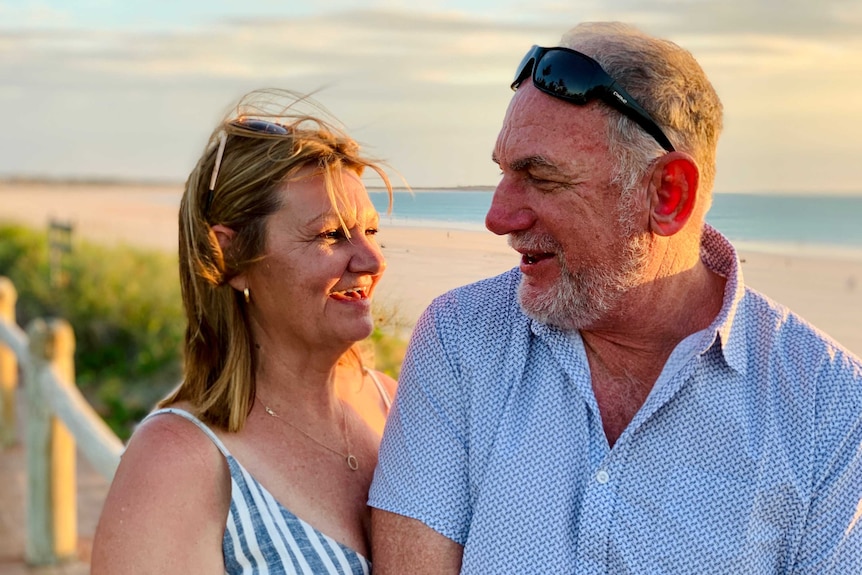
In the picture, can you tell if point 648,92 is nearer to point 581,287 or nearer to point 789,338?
point 581,287

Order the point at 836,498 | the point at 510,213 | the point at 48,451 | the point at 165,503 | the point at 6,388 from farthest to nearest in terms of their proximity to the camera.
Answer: the point at 6,388 < the point at 48,451 < the point at 510,213 < the point at 165,503 < the point at 836,498

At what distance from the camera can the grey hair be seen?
79.1 inches

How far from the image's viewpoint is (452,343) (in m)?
2.06

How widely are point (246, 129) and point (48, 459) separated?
10.5 feet

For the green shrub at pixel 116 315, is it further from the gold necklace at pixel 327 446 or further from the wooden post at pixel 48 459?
the gold necklace at pixel 327 446

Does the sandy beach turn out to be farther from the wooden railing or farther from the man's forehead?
the wooden railing

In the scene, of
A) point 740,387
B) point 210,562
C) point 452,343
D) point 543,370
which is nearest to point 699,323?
point 740,387

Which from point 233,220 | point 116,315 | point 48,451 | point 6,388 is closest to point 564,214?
point 233,220

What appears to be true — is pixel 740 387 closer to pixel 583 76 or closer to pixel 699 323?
pixel 699 323

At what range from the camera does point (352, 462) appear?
2252mm

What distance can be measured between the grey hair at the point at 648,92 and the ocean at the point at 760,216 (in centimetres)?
31

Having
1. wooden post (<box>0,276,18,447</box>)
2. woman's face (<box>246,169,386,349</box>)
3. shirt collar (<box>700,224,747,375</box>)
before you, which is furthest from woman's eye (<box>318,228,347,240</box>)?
wooden post (<box>0,276,18,447</box>)

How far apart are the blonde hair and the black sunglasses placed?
464mm

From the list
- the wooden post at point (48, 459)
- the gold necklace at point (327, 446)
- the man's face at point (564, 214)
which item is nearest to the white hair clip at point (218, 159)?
the gold necklace at point (327, 446)
